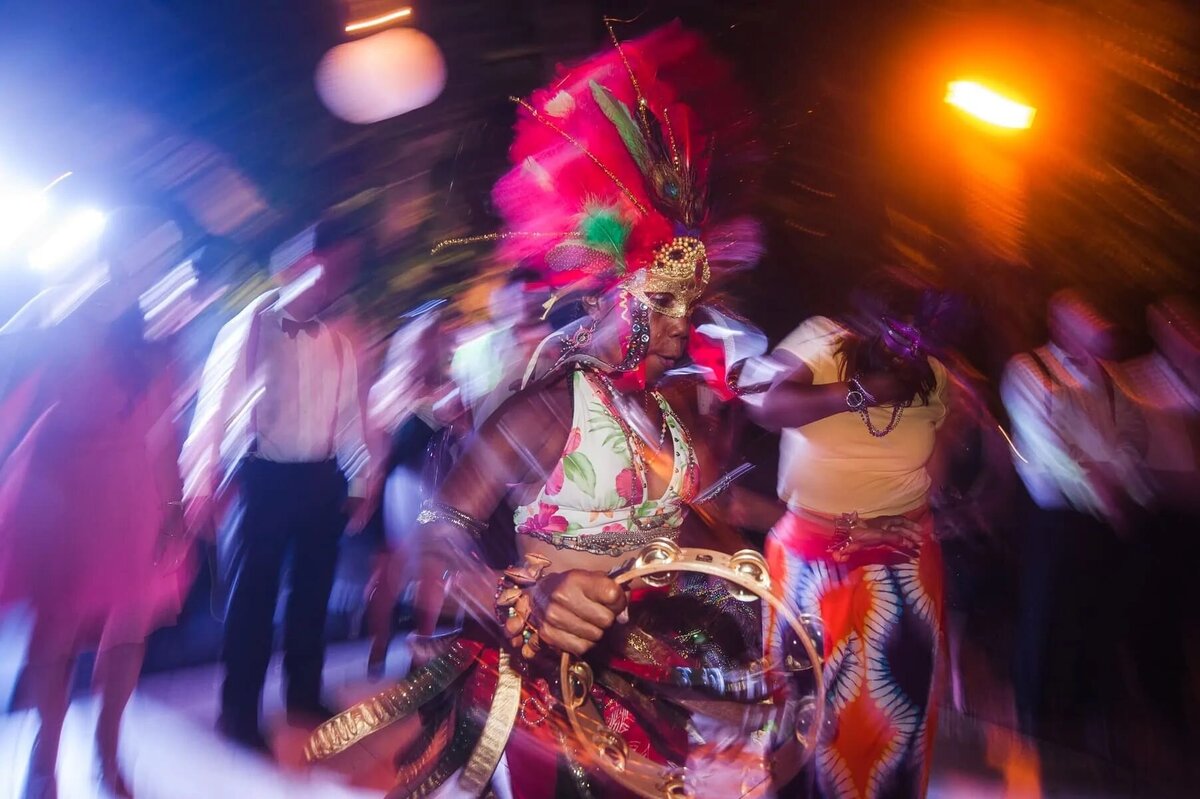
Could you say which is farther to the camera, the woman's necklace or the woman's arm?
the woman's necklace

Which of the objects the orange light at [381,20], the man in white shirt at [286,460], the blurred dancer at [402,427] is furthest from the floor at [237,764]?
the orange light at [381,20]

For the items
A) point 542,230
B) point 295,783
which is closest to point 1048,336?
point 542,230

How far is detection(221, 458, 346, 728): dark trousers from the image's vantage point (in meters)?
3.34

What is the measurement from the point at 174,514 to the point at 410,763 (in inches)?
87.1

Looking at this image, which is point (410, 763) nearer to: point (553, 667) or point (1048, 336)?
point (553, 667)

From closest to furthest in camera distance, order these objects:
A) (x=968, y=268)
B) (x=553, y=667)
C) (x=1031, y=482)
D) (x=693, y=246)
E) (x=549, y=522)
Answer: (x=553, y=667) → (x=549, y=522) → (x=693, y=246) → (x=1031, y=482) → (x=968, y=268)

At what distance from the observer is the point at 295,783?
299 centimetres

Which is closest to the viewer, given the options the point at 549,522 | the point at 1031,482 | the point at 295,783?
the point at 549,522

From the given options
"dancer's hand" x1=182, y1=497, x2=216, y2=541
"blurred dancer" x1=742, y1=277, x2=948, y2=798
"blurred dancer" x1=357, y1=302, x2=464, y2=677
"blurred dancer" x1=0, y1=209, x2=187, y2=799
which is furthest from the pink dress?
"blurred dancer" x1=742, y1=277, x2=948, y2=798

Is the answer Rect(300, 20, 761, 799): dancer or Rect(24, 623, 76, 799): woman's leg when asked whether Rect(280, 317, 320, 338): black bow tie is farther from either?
Rect(300, 20, 761, 799): dancer

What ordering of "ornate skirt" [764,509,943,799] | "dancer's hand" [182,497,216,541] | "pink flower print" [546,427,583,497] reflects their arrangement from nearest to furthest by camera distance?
"pink flower print" [546,427,583,497] → "ornate skirt" [764,509,943,799] → "dancer's hand" [182,497,216,541]

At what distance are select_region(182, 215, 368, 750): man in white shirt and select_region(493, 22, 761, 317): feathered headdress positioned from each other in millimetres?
1762

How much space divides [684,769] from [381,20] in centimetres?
579

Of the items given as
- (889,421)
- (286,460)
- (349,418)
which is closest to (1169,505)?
(889,421)
